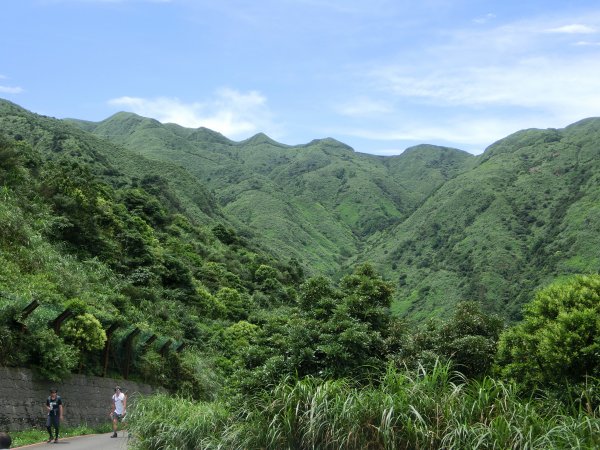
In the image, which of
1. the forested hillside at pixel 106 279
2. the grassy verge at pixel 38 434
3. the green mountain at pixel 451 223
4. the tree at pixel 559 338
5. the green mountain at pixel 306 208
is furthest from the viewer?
the green mountain at pixel 306 208

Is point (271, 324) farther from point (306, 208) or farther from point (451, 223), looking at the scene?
point (306, 208)

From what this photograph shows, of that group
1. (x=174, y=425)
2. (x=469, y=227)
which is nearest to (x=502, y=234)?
(x=469, y=227)

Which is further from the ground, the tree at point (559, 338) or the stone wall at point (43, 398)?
the tree at point (559, 338)

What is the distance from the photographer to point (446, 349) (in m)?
14.4

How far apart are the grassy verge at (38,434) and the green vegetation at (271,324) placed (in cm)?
157

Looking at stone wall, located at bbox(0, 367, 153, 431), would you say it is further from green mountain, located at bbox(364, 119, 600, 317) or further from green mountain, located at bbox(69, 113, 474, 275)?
green mountain, located at bbox(69, 113, 474, 275)

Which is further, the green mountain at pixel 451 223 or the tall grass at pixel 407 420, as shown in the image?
the green mountain at pixel 451 223

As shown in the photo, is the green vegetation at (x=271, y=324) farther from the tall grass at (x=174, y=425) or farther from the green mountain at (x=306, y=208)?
the green mountain at (x=306, y=208)

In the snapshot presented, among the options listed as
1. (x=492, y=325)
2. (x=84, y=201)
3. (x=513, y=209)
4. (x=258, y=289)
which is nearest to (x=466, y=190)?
(x=513, y=209)

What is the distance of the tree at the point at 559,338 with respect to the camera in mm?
10617

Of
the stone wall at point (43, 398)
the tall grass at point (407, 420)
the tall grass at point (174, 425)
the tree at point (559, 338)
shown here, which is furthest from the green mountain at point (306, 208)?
the tall grass at point (407, 420)

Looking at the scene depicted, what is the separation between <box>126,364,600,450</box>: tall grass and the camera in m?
7.07

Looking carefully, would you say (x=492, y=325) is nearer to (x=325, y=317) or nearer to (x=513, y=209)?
(x=325, y=317)

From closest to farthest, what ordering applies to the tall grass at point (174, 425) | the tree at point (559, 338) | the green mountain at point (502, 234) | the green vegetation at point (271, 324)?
the green vegetation at point (271, 324)
the tall grass at point (174, 425)
the tree at point (559, 338)
the green mountain at point (502, 234)
